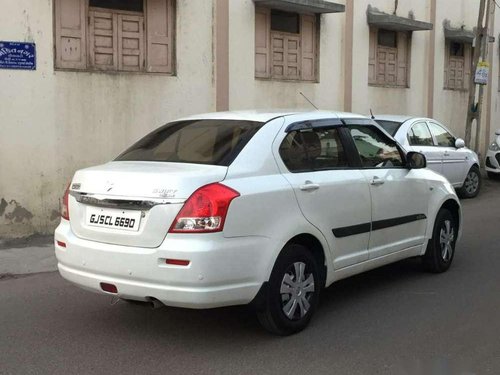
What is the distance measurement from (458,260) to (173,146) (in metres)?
3.74

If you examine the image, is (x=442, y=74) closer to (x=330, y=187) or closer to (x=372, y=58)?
(x=372, y=58)

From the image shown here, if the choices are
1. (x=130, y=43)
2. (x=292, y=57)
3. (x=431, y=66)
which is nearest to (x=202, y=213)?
(x=130, y=43)

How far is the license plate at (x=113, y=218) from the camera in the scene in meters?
4.08

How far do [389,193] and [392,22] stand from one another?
9.25m

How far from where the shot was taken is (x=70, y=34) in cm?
870

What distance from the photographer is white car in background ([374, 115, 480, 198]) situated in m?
10.0

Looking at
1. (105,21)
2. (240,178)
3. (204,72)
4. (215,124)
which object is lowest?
(240,178)

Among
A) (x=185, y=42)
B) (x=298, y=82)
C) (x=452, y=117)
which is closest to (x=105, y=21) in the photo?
(x=185, y=42)

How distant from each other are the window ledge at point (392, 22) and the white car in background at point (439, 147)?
3.46 meters

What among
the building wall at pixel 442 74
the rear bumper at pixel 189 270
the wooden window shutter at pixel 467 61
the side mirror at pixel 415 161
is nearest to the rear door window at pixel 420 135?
the side mirror at pixel 415 161

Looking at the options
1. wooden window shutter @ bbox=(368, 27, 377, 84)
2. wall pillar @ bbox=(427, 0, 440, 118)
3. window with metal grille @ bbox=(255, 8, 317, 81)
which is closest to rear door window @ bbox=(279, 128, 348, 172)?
window with metal grille @ bbox=(255, 8, 317, 81)

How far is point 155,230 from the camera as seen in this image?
4.00 metres

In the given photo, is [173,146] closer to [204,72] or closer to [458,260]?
[458,260]

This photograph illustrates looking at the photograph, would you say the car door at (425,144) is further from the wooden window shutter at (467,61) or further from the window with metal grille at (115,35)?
the wooden window shutter at (467,61)
